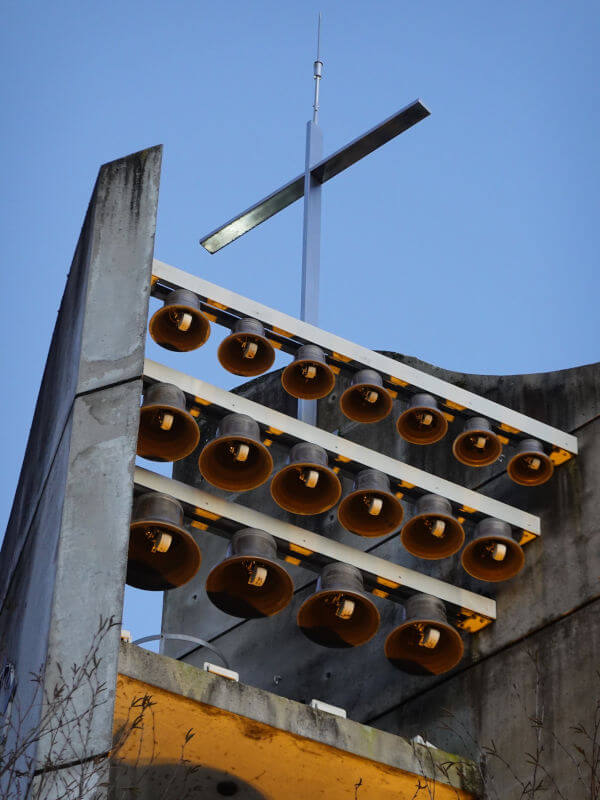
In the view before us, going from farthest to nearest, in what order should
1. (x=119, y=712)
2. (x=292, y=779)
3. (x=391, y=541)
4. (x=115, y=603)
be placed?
1. (x=391, y=541)
2. (x=292, y=779)
3. (x=119, y=712)
4. (x=115, y=603)

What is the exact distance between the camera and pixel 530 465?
40.2ft

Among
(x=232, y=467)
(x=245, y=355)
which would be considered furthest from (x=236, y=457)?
(x=245, y=355)

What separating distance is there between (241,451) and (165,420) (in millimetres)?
615

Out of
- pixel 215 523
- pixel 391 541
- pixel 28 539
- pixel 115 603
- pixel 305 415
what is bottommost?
pixel 115 603

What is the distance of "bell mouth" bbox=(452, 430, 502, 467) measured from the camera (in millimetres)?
12516

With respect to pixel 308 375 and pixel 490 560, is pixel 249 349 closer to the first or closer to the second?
pixel 308 375

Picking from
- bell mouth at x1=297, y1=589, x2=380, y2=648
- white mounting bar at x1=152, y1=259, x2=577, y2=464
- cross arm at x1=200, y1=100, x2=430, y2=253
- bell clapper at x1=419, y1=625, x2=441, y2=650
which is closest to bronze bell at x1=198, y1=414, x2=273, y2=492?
bell mouth at x1=297, y1=589, x2=380, y2=648

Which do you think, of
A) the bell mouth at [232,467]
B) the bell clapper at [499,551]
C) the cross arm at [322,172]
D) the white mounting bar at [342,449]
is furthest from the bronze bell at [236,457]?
the cross arm at [322,172]

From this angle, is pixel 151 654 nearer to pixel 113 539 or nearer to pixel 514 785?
pixel 113 539

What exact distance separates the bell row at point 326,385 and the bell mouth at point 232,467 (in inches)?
35.3

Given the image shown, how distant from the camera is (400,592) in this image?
38.8 ft

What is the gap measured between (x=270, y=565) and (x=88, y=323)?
85.0 inches

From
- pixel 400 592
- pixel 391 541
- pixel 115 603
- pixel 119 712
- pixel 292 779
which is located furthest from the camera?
pixel 391 541

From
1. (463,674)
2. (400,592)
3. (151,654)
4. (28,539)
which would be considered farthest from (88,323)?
(463,674)
